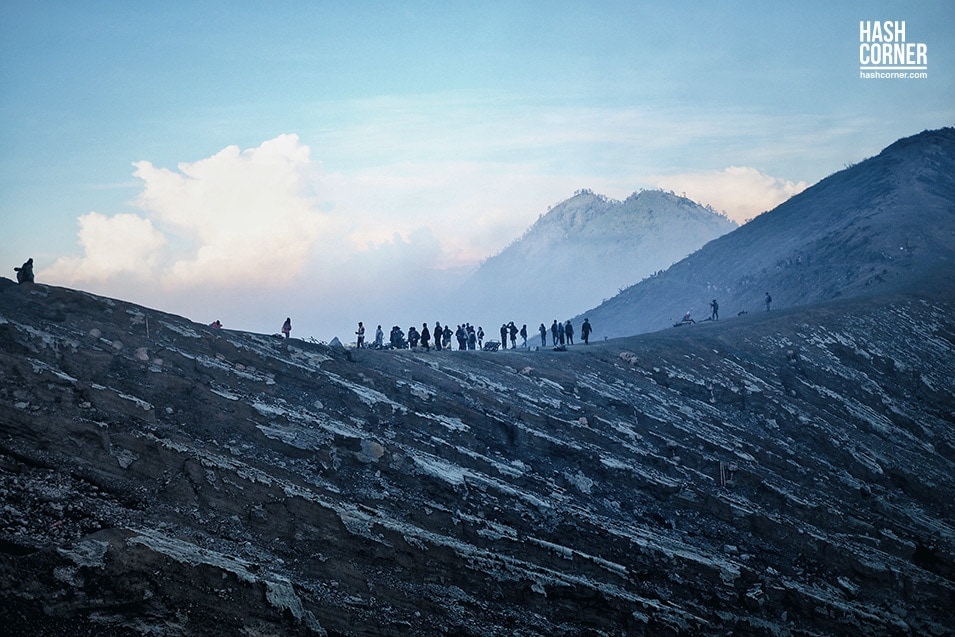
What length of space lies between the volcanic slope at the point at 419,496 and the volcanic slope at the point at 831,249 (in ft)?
120

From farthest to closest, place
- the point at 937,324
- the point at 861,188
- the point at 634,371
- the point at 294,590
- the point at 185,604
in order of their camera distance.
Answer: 1. the point at 861,188
2. the point at 937,324
3. the point at 634,371
4. the point at 294,590
5. the point at 185,604

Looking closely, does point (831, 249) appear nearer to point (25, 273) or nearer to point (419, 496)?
point (419, 496)

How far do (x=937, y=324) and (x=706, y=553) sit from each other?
147 feet

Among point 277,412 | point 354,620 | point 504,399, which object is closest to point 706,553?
point 504,399

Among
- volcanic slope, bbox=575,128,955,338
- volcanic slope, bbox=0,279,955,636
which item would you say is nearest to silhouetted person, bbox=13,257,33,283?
volcanic slope, bbox=0,279,955,636

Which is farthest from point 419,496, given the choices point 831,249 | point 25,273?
point 831,249

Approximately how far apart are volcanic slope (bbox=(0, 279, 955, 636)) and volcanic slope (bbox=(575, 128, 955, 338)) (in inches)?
1441

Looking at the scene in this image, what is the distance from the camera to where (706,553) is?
2989 cm

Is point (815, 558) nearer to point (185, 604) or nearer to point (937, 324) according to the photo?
point (185, 604)

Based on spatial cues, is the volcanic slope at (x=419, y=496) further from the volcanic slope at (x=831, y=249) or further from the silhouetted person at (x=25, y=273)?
the volcanic slope at (x=831, y=249)

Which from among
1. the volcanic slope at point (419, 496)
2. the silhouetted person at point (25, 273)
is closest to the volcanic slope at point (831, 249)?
the volcanic slope at point (419, 496)

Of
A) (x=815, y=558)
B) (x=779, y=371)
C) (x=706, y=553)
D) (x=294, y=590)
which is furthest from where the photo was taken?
(x=779, y=371)

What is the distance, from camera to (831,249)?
288 feet

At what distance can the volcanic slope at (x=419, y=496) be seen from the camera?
59.8 feet
